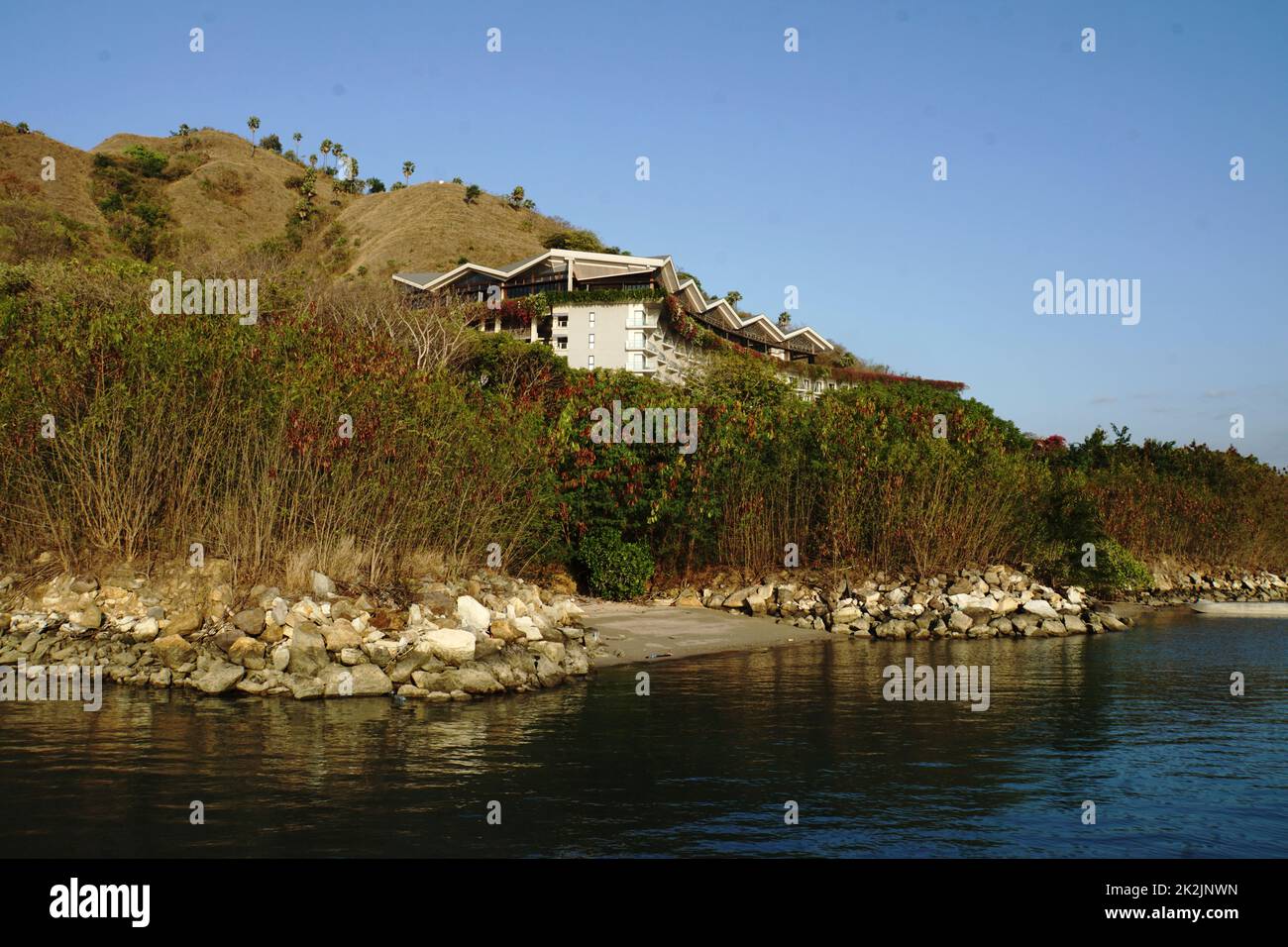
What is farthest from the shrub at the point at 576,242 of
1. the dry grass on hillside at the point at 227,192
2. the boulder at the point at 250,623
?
the boulder at the point at 250,623

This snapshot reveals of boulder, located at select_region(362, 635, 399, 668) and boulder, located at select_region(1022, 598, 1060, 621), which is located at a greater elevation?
boulder, located at select_region(362, 635, 399, 668)

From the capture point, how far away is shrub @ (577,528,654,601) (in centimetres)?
2511

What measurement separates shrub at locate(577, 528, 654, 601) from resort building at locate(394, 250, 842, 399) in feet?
105

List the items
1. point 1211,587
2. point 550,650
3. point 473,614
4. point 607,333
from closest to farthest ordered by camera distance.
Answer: point 473,614, point 550,650, point 1211,587, point 607,333

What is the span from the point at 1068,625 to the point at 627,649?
1334 centimetres

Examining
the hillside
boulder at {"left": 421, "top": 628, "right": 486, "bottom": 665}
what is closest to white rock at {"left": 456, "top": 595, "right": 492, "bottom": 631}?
boulder at {"left": 421, "top": 628, "right": 486, "bottom": 665}

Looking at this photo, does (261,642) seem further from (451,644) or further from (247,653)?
(451,644)

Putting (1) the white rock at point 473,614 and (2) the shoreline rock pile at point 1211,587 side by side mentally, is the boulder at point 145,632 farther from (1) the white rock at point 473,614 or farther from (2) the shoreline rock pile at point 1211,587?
(2) the shoreline rock pile at point 1211,587

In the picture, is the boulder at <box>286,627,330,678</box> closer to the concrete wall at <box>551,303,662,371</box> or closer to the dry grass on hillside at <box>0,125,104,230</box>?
Result: the concrete wall at <box>551,303,662,371</box>

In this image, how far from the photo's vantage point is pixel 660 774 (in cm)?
1123

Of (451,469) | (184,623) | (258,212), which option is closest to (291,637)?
(184,623)

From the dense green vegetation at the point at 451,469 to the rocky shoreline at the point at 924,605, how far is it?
0.76 m

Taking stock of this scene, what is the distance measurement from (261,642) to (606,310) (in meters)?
48.2
